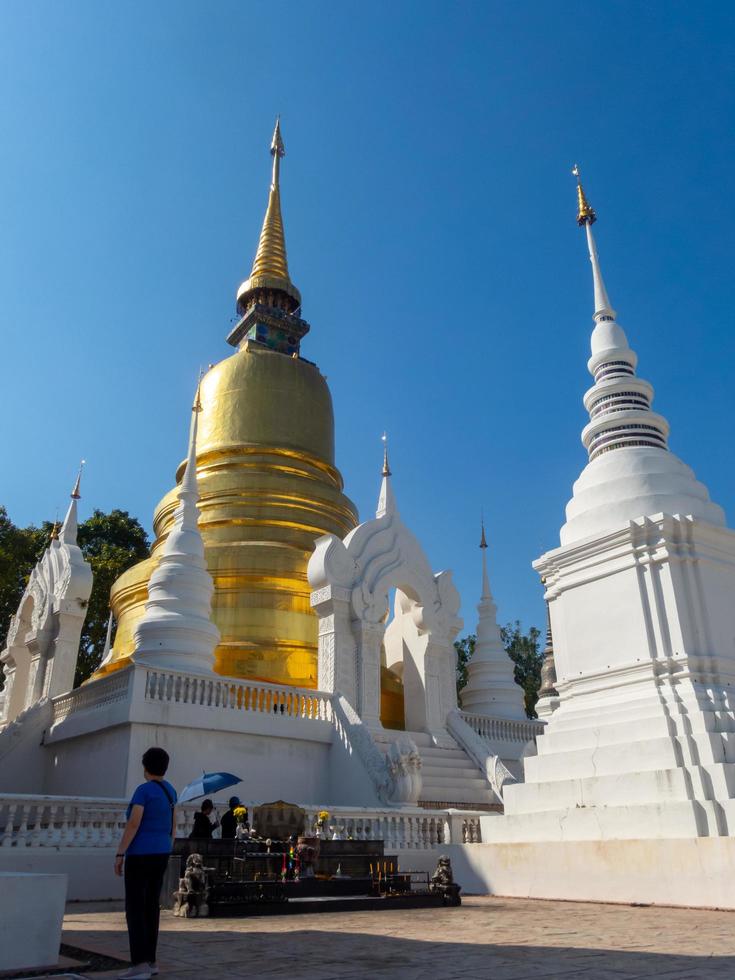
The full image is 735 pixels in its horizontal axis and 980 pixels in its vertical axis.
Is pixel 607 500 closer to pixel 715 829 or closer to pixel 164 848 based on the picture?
pixel 715 829

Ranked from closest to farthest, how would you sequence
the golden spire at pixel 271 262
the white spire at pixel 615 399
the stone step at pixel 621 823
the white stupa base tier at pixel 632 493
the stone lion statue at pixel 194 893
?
the stone lion statue at pixel 194 893 → the stone step at pixel 621 823 → the white stupa base tier at pixel 632 493 → the white spire at pixel 615 399 → the golden spire at pixel 271 262

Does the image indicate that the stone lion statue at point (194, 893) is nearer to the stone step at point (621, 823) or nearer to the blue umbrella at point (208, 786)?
the blue umbrella at point (208, 786)

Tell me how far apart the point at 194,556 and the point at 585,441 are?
7.67 meters

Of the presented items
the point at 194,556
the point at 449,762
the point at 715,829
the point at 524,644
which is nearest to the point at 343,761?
the point at 449,762

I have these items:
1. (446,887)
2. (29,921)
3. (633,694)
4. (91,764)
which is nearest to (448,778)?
(91,764)

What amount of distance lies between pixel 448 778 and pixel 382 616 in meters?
3.31

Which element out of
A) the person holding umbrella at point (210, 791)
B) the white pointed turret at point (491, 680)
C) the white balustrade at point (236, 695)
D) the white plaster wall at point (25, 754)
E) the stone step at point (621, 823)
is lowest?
the stone step at point (621, 823)

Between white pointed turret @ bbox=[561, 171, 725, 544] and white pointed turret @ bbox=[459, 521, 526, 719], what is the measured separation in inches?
362

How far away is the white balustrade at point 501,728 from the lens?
56.3 feet

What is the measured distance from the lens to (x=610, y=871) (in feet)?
25.3

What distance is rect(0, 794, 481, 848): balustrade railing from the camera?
364 inches

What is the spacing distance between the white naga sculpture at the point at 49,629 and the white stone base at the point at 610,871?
11.8 m

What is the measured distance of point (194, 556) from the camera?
50.1 feet

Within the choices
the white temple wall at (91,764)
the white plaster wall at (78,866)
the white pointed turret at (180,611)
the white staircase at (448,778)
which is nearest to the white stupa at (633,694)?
the white plaster wall at (78,866)
